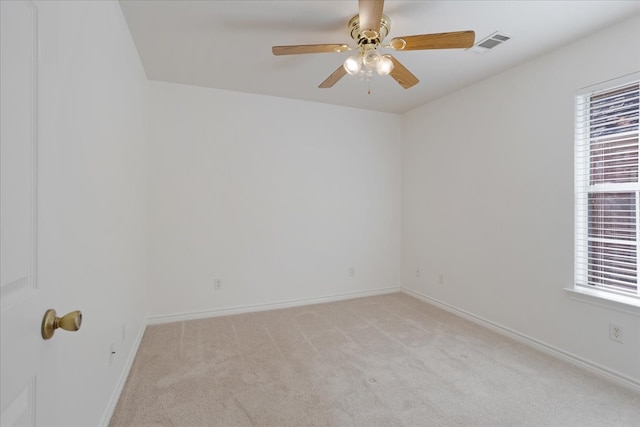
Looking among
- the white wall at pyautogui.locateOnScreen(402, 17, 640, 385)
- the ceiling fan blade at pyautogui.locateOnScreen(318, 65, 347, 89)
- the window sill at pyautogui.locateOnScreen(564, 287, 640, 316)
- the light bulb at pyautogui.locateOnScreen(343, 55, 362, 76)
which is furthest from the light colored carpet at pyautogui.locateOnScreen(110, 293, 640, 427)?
the ceiling fan blade at pyautogui.locateOnScreen(318, 65, 347, 89)

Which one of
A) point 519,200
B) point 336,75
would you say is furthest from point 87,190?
point 519,200

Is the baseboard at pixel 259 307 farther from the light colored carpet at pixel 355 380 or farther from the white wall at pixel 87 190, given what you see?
the white wall at pixel 87 190

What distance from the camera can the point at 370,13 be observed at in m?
1.64

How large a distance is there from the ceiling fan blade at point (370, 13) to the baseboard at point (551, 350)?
2.90 m

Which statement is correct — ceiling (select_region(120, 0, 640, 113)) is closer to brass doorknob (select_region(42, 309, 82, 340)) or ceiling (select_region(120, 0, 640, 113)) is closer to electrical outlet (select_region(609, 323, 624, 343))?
brass doorknob (select_region(42, 309, 82, 340))

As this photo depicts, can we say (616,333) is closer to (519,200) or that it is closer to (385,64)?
(519,200)

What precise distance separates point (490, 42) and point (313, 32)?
1.44 metres

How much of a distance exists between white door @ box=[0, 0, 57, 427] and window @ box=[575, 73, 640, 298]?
3.27 metres

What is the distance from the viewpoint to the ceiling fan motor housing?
1.84 meters

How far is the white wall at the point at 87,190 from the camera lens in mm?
1002

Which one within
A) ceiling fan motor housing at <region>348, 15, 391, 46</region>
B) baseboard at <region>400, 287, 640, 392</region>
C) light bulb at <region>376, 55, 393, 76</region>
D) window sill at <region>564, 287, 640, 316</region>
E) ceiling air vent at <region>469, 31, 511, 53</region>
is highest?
ceiling air vent at <region>469, 31, 511, 53</region>

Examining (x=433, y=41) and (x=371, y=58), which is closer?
(x=433, y=41)

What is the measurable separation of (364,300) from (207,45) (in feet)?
11.0

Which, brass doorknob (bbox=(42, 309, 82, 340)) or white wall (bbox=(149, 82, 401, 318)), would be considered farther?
white wall (bbox=(149, 82, 401, 318))
